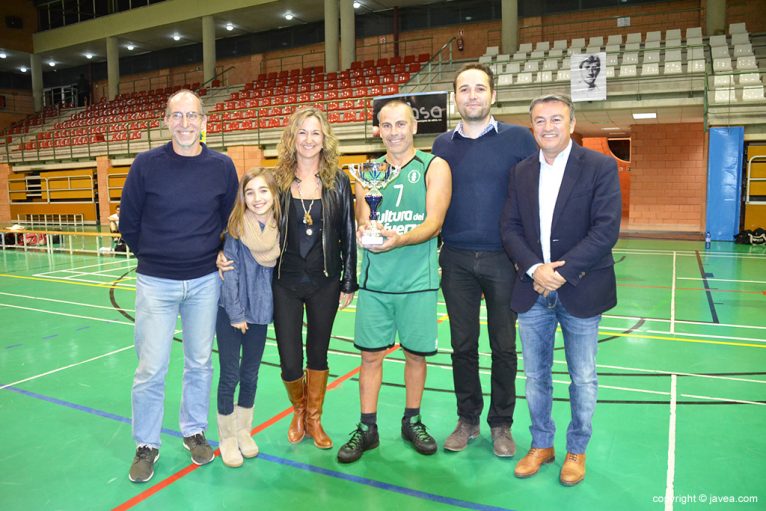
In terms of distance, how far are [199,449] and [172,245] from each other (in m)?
1.18

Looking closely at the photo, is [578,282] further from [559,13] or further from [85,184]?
[85,184]

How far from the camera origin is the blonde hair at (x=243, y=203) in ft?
10.3

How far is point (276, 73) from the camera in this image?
24.7m

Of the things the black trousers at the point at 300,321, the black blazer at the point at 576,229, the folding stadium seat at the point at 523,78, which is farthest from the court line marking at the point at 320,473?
the folding stadium seat at the point at 523,78

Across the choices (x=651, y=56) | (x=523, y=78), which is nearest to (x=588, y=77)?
(x=523, y=78)

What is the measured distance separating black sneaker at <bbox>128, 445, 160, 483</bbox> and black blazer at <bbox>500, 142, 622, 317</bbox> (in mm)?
2130

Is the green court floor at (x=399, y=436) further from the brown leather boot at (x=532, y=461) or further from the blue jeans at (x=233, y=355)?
the blue jeans at (x=233, y=355)

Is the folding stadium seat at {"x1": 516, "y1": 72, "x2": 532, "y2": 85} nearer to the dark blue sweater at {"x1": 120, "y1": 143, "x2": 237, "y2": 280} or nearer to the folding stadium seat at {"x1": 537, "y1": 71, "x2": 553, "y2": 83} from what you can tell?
the folding stadium seat at {"x1": 537, "y1": 71, "x2": 553, "y2": 83}

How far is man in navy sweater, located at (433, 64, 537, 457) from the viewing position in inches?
128

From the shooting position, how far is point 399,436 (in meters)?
3.60

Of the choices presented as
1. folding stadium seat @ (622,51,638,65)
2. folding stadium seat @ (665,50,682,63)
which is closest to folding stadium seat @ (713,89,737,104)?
folding stadium seat @ (665,50,682,63)

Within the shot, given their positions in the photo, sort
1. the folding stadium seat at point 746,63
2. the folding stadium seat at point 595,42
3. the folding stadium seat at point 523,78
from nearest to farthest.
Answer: the folding stadium seat at point 746,63 → the folding stadium seat at point 523,78 → the folding stadium seat at point 595,42

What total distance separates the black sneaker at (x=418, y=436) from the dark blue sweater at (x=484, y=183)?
1085mm

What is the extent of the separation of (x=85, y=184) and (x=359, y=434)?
24.8 m
